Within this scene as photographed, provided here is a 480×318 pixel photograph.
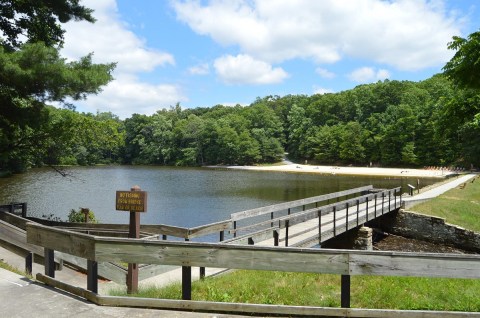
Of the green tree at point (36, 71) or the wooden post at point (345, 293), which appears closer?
the wooden post at point (345, 293)

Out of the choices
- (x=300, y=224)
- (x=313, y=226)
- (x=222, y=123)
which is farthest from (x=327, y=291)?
(x=222, y=123)

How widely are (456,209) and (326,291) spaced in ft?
56.2

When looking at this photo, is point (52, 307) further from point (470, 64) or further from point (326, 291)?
point (470, 64)

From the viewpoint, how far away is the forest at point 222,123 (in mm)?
10883

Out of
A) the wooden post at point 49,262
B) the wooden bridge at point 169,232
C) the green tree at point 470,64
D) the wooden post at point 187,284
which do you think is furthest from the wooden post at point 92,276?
the green tree at point 470,64

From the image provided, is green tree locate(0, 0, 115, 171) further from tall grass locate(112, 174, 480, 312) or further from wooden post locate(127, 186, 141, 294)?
tall grass locate(112, 174, 480, 312)

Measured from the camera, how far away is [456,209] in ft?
65.1

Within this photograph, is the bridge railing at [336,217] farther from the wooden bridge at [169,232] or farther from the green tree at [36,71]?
the green tree at [36,71]

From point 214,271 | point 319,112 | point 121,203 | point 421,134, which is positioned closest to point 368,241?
point 214,271

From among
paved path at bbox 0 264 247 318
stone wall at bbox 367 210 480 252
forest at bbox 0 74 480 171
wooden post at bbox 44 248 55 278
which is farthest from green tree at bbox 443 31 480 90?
forest at bbox 0 74 480 171

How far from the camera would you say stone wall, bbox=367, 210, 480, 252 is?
52.9 feet

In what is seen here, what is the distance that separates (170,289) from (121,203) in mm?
1828

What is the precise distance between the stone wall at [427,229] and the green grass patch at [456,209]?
879 mm

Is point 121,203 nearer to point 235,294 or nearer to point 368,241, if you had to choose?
point 235,294
